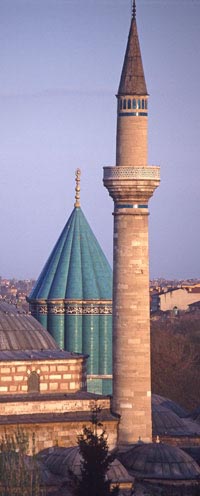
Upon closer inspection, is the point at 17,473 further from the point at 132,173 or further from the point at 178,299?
the point at 178,299

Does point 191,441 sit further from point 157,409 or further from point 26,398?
point 26,398

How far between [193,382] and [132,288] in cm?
2747

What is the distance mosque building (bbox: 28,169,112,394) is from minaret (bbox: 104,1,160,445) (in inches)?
355

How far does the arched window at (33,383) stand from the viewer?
43031 mm

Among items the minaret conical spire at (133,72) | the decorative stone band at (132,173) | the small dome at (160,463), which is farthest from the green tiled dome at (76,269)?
the small dome at (160,463)

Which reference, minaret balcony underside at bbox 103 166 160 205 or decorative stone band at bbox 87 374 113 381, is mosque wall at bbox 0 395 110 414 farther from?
decorative stone band at bbox 87 374 113 381

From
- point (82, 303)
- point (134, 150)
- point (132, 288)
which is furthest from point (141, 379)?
point (82, 303)

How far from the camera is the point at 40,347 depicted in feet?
146

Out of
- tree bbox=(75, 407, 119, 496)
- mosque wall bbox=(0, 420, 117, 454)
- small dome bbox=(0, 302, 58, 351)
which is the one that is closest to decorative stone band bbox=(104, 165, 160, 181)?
small dome bbox=(0, 302, 58, 351)

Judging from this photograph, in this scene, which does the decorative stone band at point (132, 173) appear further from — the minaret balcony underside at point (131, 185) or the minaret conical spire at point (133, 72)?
the minaret conical spire at point (133, 72)

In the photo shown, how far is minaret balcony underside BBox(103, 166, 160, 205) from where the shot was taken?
4381 centimetres

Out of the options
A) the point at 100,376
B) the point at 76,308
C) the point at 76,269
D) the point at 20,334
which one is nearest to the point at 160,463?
the point at 20,334

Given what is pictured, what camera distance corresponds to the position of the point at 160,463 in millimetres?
41188

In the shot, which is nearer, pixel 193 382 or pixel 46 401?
pixel 46 401
